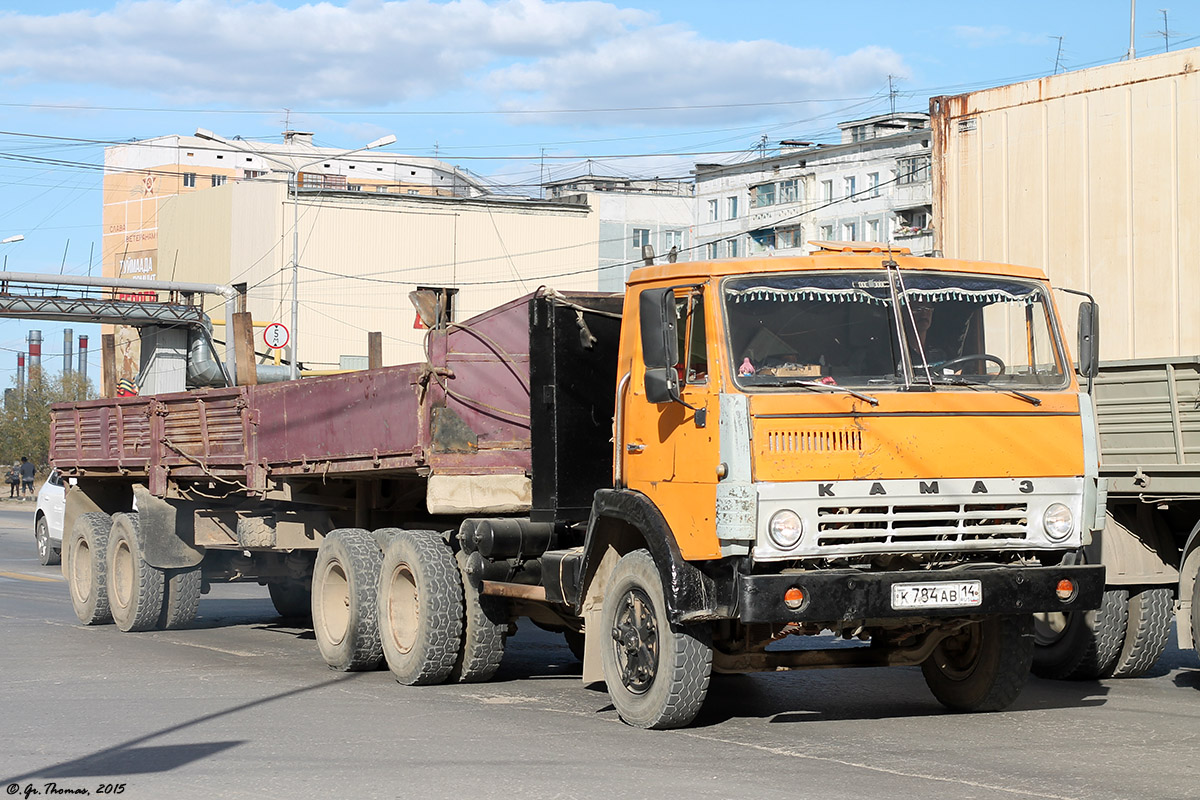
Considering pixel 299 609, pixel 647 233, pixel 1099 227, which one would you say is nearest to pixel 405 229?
pixel 647 233

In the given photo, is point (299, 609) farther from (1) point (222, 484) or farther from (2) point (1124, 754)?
(2) point (1124, 754)

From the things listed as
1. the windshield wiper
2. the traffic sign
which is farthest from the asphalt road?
the traffic sign

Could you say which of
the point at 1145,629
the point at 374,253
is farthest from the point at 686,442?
the point at 374,253

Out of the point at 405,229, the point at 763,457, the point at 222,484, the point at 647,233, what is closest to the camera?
the point at 763,457

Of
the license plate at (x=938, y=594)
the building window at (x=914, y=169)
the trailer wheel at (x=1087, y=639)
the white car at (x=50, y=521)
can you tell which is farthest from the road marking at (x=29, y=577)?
the building window at (x=914, y=169)

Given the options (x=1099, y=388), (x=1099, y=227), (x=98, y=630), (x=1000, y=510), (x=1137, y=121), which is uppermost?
(x=1137, y=121)

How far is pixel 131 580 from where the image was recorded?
1505cm

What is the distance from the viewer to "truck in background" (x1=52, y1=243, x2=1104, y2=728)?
25.0ft

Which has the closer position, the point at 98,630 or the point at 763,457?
the point at 763,457

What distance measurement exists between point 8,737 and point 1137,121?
865 cm

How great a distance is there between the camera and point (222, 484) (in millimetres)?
13672

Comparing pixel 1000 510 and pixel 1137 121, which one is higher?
pixel 1137 121

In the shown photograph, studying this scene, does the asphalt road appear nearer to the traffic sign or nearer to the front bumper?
the front bumper

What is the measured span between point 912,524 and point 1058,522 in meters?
0.85
